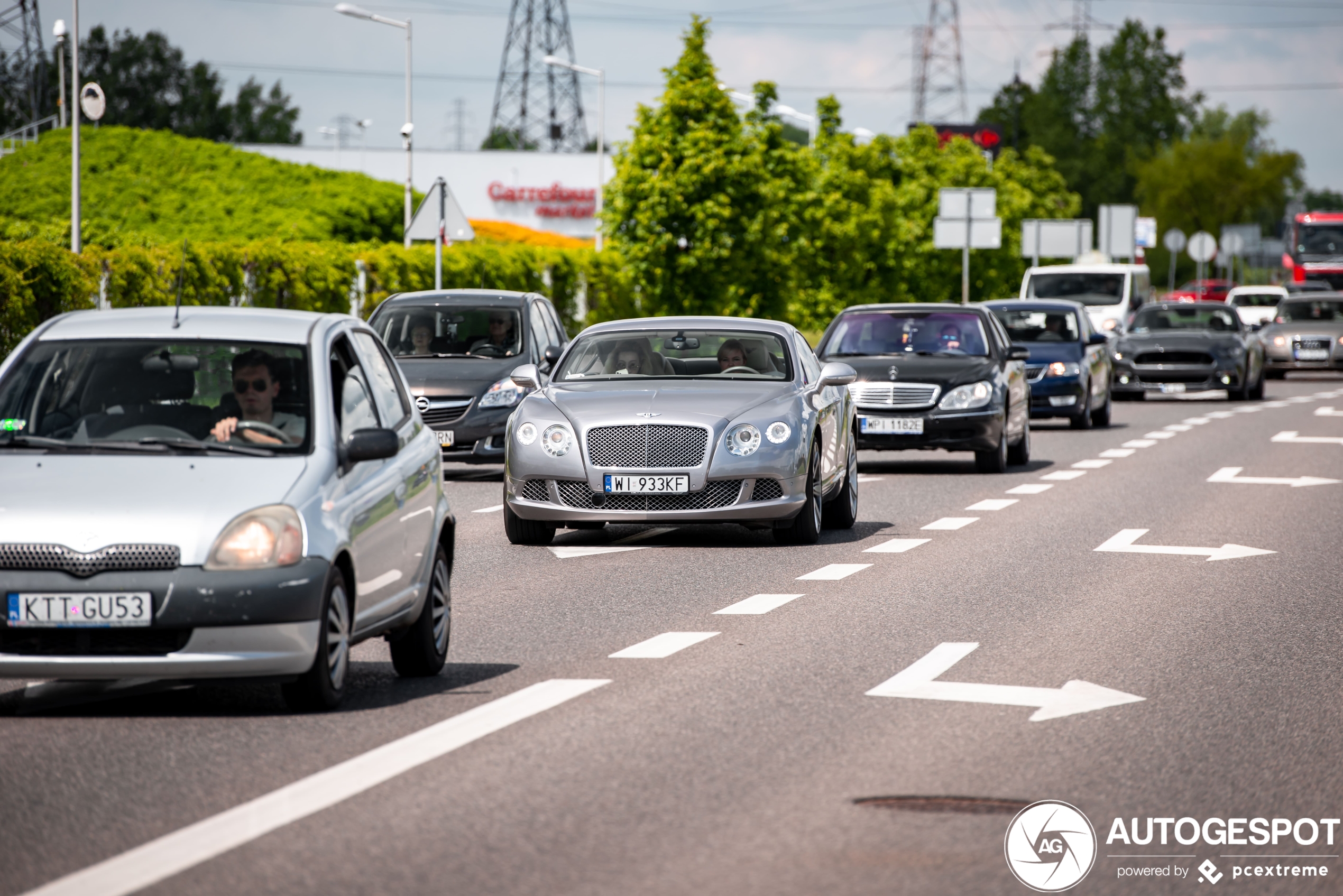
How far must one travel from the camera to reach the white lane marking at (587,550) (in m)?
13.4

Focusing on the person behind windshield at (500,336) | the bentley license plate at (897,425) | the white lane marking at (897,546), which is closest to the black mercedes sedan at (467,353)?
the person behind windshield at (500,336)

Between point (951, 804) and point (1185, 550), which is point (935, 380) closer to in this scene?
point (1185, 550)

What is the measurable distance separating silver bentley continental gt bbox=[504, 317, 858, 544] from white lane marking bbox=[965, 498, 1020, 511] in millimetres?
2573

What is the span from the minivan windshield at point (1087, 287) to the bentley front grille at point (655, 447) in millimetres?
30749

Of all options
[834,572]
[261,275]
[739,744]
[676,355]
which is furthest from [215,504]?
[261,275]

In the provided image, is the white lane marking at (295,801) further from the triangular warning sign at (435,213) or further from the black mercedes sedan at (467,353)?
the triangular warning sign at (435,213)

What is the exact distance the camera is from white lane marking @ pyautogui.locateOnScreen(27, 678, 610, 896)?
5102 millimetres

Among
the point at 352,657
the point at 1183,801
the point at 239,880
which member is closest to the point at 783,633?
the point at 352,657

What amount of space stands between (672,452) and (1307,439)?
49.7ft

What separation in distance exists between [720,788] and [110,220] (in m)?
55.6

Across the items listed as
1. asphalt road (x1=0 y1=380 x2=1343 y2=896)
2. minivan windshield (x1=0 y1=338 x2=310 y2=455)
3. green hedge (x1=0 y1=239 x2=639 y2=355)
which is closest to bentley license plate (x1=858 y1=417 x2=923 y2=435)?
green hedge (x1=0 y1=239 x2=639 y2=355)

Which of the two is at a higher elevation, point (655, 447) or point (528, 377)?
point (528, 377)

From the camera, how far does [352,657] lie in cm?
891

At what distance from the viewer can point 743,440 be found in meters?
13.4
